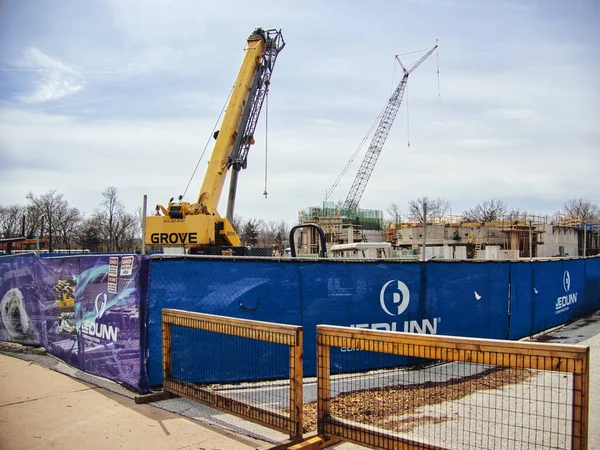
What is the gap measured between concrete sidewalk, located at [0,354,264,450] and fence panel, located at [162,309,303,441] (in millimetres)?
324

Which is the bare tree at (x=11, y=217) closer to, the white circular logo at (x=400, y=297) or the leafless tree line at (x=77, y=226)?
the leafless tree line at (x=77, y=226)

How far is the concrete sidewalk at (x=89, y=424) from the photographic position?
4719 millimetres

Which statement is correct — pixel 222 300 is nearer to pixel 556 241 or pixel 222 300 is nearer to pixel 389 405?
pixel 389 405

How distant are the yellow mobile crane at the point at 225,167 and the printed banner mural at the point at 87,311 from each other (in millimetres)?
7367

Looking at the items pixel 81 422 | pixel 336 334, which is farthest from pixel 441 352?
pixel 81 422

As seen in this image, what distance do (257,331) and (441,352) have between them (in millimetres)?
1884

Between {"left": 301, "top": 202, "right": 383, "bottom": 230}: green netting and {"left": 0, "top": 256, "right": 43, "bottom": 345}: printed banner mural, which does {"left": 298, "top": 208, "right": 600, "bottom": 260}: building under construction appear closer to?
{"left": 301, "top": 202, "right": 383, "bottom": 230}: green netting

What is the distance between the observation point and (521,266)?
10.7 metres

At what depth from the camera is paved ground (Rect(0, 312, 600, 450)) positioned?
475 centimetres

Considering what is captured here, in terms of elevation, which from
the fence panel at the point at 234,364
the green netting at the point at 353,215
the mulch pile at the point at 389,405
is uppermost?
the green netting at the point at 353,215

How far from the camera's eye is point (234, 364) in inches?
260

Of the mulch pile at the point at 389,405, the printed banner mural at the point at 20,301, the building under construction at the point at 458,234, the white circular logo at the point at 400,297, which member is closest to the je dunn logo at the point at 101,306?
the printed banner mural at the point at 20,301

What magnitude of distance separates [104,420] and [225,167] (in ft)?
47.1

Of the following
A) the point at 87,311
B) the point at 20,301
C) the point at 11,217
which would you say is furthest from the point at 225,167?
the point at 11,217
